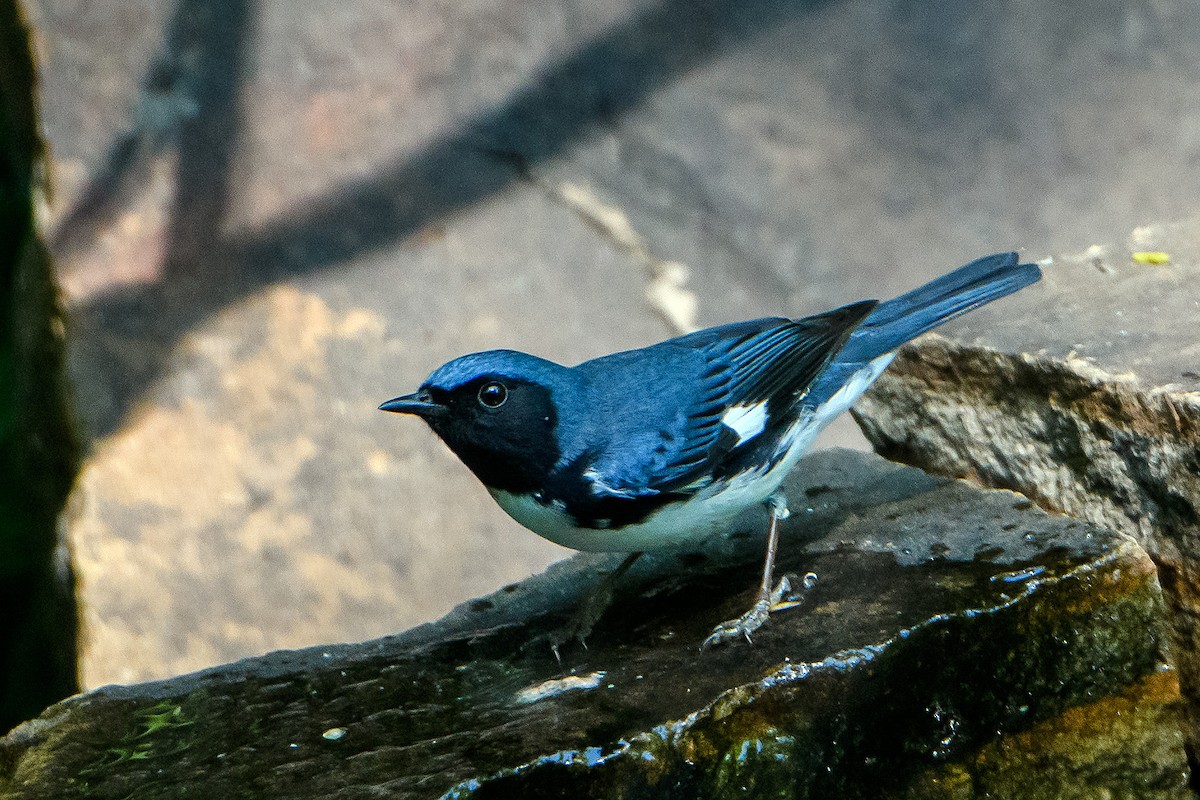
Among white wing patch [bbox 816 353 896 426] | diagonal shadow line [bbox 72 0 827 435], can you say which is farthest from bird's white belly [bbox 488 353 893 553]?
diagonal shadow line [bbox 72 0 827 435]

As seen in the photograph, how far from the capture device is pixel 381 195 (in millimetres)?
6223

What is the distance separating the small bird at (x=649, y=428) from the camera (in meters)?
3.28

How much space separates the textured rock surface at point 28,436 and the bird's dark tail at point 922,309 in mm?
3571

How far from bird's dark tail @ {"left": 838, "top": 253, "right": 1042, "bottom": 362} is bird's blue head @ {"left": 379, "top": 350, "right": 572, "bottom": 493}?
0.96 meters

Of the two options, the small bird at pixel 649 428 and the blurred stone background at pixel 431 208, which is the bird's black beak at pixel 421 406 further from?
the blurred stone background at pixel 431 208

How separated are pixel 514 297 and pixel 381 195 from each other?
75 centimetres

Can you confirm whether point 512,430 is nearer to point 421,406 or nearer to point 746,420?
point 421,406

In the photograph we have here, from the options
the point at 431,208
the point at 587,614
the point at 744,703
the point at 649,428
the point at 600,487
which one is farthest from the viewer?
the point at 431,208

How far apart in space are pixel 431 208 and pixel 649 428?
3.17 metres

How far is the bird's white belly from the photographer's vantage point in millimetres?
3309

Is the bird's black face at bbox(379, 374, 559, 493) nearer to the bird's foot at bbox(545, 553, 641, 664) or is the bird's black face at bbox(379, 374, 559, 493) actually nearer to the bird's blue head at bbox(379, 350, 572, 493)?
the bird's blue head at bbox(379, 350, 572, 493)

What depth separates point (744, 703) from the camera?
2.91m

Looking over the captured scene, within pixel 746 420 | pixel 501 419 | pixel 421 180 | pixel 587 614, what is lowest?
pixel 587 614

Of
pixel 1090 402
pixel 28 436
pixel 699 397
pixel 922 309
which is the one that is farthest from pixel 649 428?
pixel 28 436
